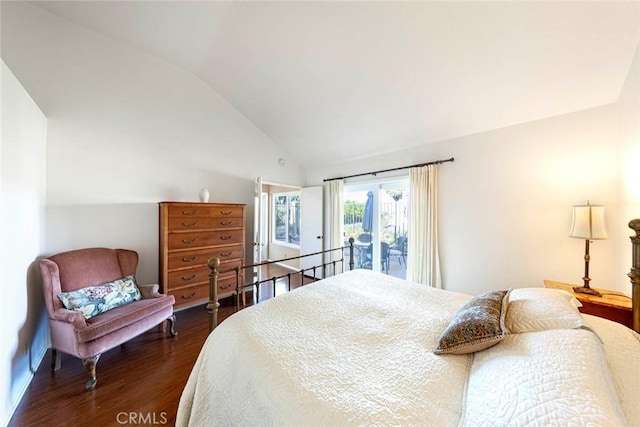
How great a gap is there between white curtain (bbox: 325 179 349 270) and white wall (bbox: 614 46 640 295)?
321 cm

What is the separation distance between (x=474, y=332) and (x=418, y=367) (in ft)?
1.04

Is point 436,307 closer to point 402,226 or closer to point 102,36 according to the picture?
point 402,226

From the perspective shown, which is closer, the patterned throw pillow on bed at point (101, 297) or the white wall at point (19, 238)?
the white wall at point (19, 238)

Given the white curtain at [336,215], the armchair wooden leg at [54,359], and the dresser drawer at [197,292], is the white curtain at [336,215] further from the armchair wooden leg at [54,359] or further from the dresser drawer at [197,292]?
the armchair wooden leg at [54,359]

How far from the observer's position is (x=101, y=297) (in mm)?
2207

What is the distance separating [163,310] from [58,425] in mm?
982

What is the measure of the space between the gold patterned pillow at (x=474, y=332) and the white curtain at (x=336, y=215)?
3.18 meters

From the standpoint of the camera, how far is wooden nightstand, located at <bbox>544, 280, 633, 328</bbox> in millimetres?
1734

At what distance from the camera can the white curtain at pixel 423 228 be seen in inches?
124

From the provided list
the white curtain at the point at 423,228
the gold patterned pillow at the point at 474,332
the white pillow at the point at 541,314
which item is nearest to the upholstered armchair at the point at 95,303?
the gold patterned pillow at the point at 474,332

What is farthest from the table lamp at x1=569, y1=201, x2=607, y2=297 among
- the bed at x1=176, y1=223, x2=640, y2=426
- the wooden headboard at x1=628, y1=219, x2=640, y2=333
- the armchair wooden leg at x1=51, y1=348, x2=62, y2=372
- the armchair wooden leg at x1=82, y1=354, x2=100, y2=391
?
the armchair wooden leg at x1=51, y1=348, x2=62, y2=372

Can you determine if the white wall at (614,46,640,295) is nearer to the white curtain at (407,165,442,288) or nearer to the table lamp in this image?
the table lamp

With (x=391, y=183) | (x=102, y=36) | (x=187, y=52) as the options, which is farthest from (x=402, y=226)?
(x=102, y=36)

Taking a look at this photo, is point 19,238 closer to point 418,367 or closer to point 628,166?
point 418,367
